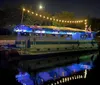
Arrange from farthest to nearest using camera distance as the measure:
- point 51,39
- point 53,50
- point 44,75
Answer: point 51,39 < point 53,50 < point 44,75

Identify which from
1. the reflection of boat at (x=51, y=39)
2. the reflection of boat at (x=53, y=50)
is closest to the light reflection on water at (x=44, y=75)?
the reflection of boat at (x=53, y=50)

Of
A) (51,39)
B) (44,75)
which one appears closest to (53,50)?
(51,39)

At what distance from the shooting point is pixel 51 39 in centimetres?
2528

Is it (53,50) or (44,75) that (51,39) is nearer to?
(53,50)

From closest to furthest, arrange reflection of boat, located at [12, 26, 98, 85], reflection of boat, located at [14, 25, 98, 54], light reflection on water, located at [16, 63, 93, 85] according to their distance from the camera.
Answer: light reflection on water, located at [16, 63, 93, 85] → reflection of boat, located at [12, 26, 98, 85] → reflection of boat, located at [14, 25, 98, 54]

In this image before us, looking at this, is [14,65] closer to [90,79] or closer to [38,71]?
[38,71]

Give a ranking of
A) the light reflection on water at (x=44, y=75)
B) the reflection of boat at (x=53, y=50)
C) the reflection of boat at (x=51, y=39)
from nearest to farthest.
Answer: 1. the light reflection on water at (x=44, y=75)
2. the reflection of boat at (x=53, y=50)
3. the reflection of boat at (x=51, y=39)

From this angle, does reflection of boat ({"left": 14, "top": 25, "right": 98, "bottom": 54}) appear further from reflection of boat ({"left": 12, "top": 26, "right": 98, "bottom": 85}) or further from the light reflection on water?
the light reflection on water

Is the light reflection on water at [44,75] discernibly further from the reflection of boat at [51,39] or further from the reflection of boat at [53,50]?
the reflection of boat at [51,39]

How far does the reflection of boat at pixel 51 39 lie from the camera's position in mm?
22984

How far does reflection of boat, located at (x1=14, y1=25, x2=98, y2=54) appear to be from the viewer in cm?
2298

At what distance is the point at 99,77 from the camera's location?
17719 millimetres

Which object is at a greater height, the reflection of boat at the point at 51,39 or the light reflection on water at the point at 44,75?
the reflection of boat at the point at 51,39

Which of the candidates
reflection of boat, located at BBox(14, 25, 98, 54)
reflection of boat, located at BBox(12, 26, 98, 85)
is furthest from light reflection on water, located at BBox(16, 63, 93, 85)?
reflection of boat, located at BBox(14, 25, 98, 54)
